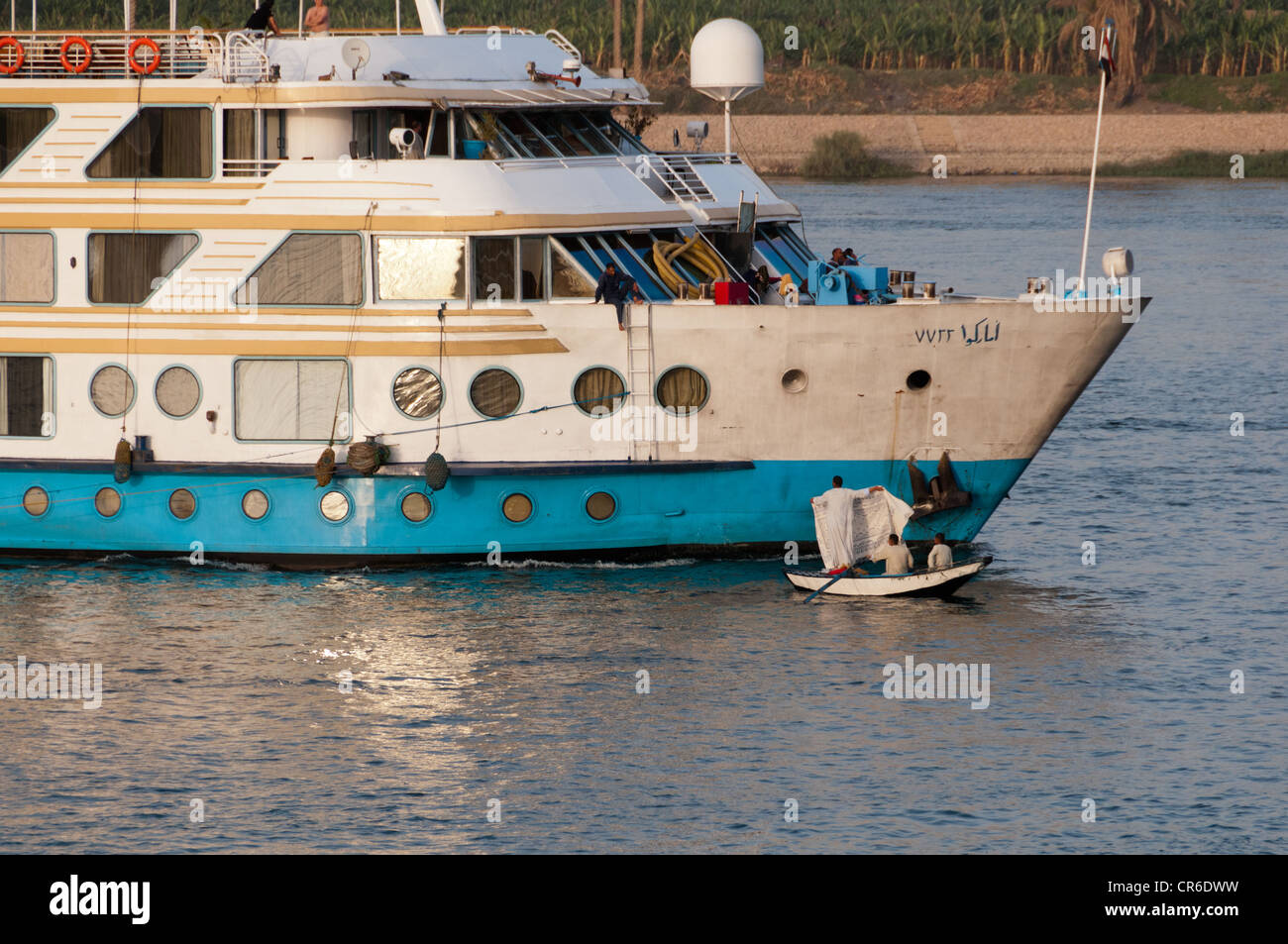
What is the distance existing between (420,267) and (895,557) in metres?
8.21

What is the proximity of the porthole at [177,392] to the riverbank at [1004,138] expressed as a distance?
277 feet

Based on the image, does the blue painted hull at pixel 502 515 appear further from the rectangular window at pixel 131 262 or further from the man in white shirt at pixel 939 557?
the rectangular window at pixel 131 262

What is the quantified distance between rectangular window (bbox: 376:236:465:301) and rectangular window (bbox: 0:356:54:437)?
219 inches

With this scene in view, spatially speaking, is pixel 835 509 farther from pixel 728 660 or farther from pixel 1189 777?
pixel 1189 777

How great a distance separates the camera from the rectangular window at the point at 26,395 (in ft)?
104

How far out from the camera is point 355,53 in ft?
102

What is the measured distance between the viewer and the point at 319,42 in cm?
3200

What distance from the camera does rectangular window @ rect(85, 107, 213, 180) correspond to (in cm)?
3116

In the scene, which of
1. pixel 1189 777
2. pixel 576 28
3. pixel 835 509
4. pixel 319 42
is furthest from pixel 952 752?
pixel 576 28

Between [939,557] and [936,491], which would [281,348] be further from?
[939,557]

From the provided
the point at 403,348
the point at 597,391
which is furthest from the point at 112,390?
the point at 597,391
